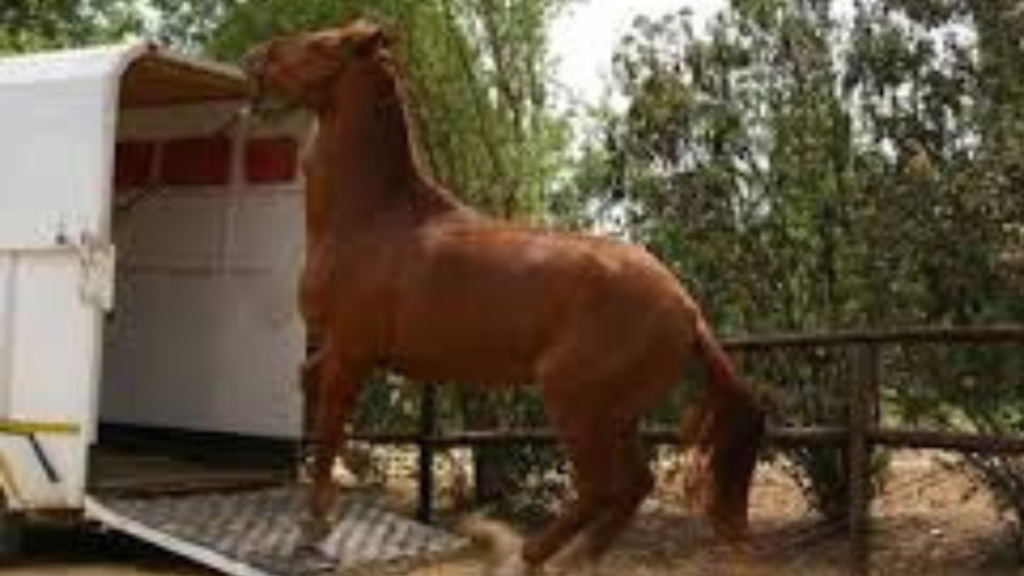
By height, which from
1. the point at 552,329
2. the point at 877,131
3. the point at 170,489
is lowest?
the point at 170,489

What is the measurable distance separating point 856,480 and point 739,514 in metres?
1.65

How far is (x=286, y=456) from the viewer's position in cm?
1048

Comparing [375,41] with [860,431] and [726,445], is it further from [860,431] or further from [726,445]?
[860,431]

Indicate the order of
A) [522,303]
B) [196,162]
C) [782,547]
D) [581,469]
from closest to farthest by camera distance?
[581,469], [522,303], [782,547], [196,162]

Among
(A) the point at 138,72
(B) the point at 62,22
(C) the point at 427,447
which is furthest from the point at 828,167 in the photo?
(B) the point at 62,22

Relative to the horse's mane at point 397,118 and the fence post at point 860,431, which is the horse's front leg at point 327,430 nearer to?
the horse's mane at point 397,118

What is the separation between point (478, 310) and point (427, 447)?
348 centimetres

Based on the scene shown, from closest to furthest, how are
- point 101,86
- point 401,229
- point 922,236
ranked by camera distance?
point 401,229 < point 101,86 < point 922,236

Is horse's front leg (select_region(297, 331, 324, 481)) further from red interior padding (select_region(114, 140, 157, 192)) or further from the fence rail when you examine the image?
the fence rail

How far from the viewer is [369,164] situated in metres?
8.52

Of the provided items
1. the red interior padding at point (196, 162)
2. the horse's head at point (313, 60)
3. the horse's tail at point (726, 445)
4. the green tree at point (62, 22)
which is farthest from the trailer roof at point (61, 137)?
the green tree at point (62, 22)

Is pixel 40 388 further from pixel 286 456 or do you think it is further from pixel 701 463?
pixel 701 463

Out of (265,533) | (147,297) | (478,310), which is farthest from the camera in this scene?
(147,297)

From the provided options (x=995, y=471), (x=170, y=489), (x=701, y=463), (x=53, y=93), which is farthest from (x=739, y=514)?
(x=53, y=93)
